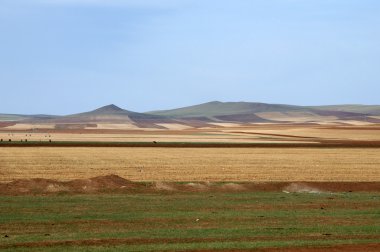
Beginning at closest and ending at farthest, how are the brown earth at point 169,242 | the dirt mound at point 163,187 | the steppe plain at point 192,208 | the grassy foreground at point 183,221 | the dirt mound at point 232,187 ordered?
the brown earth at point 169,242 → the grassy foreground at point 183,221 → the steppe plain at point 192,208 → the dirt mound at point 163,187 → the dirt mound at point 232,187

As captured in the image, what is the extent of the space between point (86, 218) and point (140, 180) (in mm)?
15151

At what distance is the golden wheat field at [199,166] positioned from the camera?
127ft

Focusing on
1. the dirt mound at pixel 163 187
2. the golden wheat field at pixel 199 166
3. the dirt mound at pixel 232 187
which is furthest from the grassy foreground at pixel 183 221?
the golden wheat field at pixel 199 166

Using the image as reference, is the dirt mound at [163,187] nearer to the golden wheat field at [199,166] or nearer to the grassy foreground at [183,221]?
the grassy foreground at [183,221]

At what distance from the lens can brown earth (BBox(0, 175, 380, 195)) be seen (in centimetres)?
3039

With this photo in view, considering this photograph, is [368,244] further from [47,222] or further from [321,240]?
[47,222]

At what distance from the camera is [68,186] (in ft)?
102

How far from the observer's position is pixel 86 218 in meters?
21.3

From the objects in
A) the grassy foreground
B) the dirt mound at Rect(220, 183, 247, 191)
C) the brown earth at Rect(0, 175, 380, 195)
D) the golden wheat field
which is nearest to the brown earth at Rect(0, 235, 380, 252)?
the grassy foreground

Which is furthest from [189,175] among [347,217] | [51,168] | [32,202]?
[347,217]

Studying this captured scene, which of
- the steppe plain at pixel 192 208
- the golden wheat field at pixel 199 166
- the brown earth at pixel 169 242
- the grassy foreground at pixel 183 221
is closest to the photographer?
the brown earth at pixel 169 242

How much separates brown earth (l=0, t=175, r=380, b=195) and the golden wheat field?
3.45 metres

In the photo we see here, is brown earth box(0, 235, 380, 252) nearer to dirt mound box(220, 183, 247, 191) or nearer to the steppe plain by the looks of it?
the steppe plain

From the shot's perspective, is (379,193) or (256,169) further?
(256,169)
